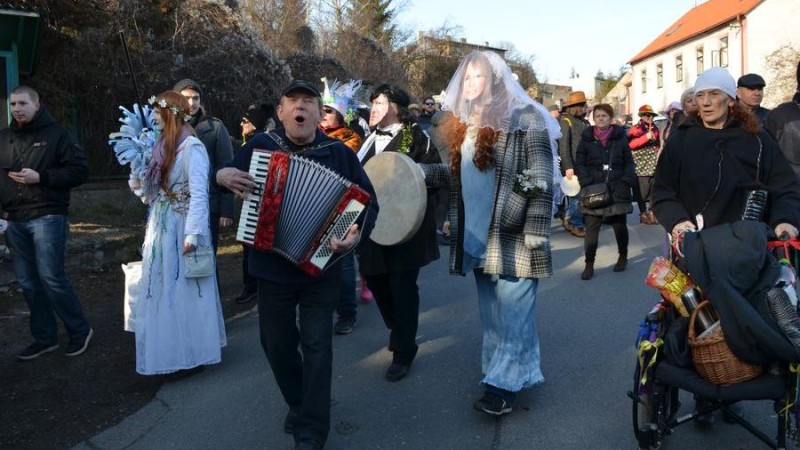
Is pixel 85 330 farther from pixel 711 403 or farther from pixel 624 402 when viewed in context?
pixel 711 403

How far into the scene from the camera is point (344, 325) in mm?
6086

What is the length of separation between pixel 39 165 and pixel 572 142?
6.96 meters

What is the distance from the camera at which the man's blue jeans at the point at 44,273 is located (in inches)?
211

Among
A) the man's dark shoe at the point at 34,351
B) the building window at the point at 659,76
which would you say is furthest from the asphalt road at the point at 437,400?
the building window at the point at 659,76

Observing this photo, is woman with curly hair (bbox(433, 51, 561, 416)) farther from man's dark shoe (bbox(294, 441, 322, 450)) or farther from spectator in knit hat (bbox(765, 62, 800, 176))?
spectator in knit hat (bbox(765, 62, 800, 176))

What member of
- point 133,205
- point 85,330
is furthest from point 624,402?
point 133,205

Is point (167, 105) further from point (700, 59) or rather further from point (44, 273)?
point (700, 59)

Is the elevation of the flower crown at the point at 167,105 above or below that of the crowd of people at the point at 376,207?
above

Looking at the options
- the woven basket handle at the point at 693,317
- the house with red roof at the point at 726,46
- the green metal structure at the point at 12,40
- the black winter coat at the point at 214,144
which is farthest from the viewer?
the house with red roof at the point at 726,46

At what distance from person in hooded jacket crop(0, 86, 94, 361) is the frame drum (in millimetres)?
2470

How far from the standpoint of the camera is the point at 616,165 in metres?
8.04

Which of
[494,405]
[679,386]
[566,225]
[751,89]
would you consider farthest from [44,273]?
[566,225]

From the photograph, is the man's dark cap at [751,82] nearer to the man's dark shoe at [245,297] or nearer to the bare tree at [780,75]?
the man's dark shoe at [245,297]

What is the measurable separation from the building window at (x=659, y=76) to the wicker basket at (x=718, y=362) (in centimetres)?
5256
